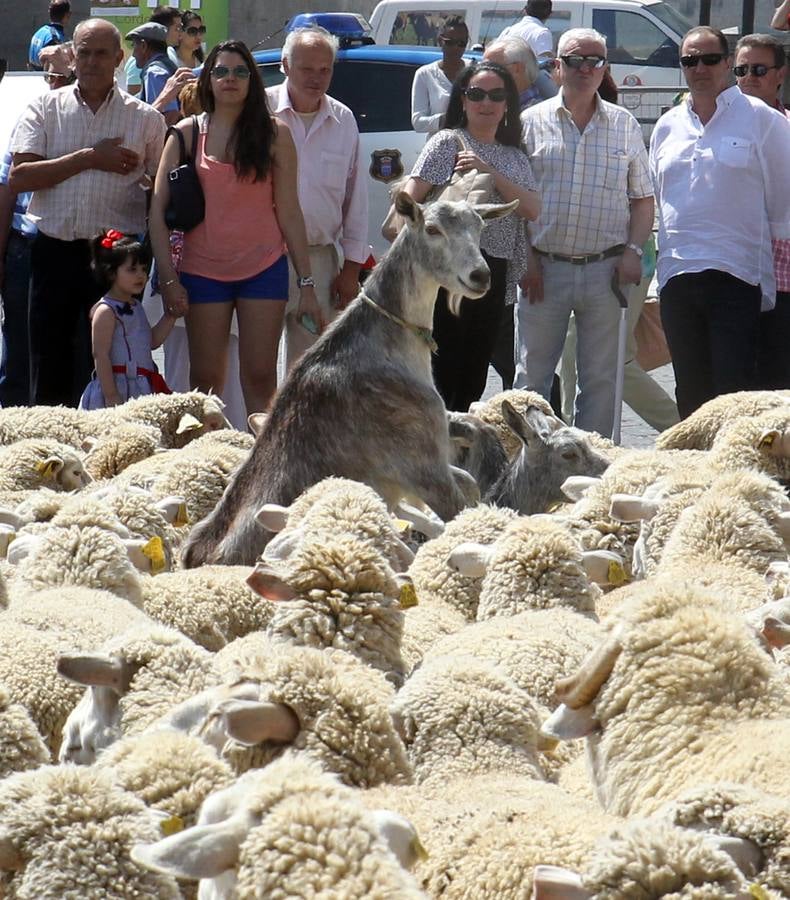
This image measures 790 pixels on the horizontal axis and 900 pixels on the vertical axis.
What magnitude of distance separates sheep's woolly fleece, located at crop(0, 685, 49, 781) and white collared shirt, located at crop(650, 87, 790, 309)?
4.42 meters

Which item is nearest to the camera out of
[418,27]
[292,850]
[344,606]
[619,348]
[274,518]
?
[292,850]

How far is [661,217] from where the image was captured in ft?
22.6

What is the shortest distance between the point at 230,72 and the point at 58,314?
4.64ft

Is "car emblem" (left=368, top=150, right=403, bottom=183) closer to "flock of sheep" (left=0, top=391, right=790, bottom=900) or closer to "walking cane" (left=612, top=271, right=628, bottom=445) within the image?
"walking cane" (left=612, top=271, right=628, bottom=445)

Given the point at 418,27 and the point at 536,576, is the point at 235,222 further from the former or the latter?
the point at 418,27

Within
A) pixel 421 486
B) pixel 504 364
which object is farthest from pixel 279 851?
pixel 504 364

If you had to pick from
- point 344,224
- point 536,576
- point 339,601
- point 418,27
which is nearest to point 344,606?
point 339,601

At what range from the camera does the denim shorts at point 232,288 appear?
273 inches

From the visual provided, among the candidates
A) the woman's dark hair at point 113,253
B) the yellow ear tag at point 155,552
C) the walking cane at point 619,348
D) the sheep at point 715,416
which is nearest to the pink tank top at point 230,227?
the woman's dark hair at point 113,253

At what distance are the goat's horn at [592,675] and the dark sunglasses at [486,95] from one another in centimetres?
463

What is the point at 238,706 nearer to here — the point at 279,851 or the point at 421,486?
the point at 279,851

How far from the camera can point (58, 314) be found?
7.38 metres

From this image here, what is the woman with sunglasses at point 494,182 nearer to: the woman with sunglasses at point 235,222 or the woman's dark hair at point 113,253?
the woman with sunglasses at point 235,222

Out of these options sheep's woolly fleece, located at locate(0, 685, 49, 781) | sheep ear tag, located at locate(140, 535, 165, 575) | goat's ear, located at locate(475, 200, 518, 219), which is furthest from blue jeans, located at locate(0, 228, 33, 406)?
sheep's woolly fleece, located at locate(0, 685, 49, 781)
